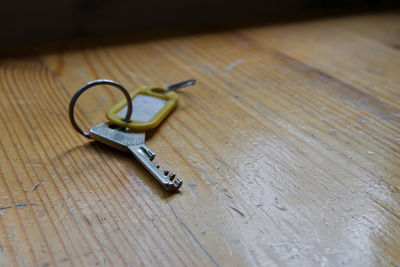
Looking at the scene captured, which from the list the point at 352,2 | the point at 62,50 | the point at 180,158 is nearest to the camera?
the point at 180,158

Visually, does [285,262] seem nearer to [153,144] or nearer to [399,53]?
[153,144]

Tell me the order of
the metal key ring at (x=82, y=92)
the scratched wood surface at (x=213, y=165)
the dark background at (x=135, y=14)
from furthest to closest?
1. the dark background at (x=135, y=14)
2. the metal key ring at (x=82, y=92)
3. the scratched wood surface at (x=213, y=165)

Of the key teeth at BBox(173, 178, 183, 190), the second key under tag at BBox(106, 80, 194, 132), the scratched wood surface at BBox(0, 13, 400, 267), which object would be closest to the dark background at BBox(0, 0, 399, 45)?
the scratched wood surface at BBox(0, 13, 400, 267)

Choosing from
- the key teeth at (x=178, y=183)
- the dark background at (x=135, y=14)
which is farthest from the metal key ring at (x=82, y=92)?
the dark background at (x=135, y=14)

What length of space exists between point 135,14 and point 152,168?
0.62 meters

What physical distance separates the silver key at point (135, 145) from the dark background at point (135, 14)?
450 mm

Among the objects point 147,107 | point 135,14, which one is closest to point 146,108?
point 147,107

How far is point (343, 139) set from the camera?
581mm

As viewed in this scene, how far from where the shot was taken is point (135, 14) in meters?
0.97

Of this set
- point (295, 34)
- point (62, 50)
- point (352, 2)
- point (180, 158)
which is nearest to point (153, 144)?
point (180, 158)

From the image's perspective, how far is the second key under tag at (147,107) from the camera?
22.5 inches

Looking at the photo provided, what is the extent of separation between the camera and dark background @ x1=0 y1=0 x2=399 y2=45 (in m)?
0.85

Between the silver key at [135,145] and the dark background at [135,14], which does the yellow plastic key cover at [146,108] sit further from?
the dark background at [135,14]

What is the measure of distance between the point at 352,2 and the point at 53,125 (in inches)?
43.9
